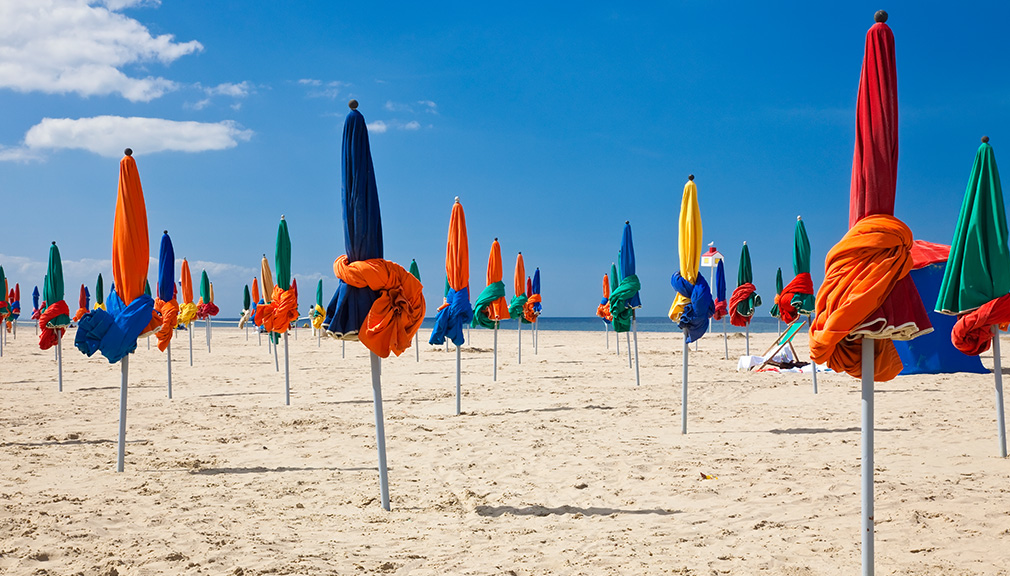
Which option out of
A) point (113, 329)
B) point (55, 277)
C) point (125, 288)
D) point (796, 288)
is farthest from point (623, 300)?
point (55, 277)

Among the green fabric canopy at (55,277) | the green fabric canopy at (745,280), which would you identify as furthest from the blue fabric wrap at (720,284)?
the green fabric canopy at (55,277)

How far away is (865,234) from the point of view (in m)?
3.63

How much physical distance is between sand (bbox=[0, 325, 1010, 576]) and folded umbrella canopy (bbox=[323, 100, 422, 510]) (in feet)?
4.12

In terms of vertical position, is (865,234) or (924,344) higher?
(865,234)

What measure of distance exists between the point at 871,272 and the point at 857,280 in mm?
83

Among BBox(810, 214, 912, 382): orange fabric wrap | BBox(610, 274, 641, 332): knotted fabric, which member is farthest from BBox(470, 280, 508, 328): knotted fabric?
BBox(810, 214, 912, 382): orange fabric wrap

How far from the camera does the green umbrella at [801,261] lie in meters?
12.0

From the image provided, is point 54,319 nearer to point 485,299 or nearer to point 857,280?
point 485,299

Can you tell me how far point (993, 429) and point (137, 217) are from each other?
1186 cm


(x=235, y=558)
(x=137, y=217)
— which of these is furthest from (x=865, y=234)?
(x=137, y=217)

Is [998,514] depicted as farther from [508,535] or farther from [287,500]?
[287,500]

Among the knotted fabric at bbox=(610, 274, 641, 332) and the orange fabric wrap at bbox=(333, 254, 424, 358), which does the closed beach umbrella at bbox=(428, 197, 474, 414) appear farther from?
the orange fabric wrap at bbox=(333, 254, 424, 358)

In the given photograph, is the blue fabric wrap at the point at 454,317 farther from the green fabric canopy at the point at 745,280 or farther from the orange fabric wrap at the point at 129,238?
the green fabric canopy at the point at 745,280

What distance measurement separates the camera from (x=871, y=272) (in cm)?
357
